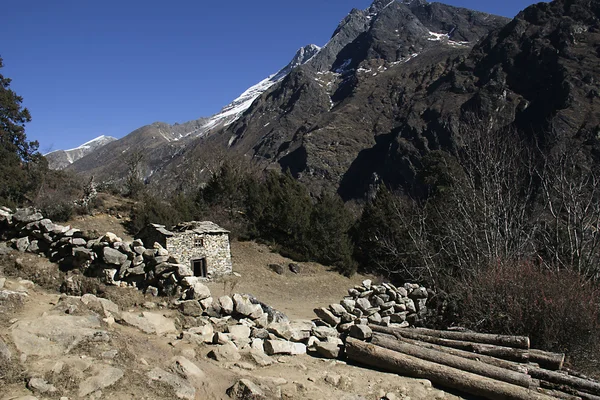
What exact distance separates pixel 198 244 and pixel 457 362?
14997 mm

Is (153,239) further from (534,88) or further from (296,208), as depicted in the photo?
(534,88)

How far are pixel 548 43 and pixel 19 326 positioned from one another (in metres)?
82.8

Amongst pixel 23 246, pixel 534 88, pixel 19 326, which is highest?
pixel 534 88

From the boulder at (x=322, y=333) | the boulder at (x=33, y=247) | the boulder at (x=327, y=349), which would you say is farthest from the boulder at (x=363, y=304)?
the boulder at (x=33, y=247)

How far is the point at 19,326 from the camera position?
4352 mm

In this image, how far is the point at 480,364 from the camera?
5.34 metres

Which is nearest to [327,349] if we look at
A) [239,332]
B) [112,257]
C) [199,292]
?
[239,332]

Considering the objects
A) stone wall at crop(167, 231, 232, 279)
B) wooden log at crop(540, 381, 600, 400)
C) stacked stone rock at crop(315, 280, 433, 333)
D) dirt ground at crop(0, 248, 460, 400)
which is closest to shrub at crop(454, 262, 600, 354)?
wooden log at crop(540, 381, 600, 400)

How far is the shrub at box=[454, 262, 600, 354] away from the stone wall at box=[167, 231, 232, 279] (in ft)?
43.2

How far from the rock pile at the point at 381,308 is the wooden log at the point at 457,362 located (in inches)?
92.8

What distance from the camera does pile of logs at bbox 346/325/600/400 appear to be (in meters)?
4.97

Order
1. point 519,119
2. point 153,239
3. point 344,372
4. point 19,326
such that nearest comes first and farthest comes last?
1. point 19,326
2. point 344,372
3. point 153,239
4. point 519,119

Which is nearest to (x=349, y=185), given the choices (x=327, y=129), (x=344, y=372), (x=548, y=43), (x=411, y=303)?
(x=327, y=129)

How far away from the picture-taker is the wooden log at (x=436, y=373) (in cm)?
480
